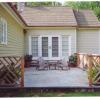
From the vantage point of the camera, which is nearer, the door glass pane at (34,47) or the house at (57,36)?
the house at (57,36)

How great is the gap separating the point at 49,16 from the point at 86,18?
322 centimetres

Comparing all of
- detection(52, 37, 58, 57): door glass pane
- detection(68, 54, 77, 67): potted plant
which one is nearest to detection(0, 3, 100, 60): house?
detection(52, 37, 58, 57): door glass pane

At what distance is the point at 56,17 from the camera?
25.0 metres

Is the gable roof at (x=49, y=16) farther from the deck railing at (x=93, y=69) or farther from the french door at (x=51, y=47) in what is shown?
the deck railing at (x=93, y=69)

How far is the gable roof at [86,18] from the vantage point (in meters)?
24.8

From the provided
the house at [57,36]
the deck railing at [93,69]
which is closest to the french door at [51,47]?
the house at [57,36]

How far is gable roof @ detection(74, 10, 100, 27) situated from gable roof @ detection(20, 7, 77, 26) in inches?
33.0

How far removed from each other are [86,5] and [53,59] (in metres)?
30.0

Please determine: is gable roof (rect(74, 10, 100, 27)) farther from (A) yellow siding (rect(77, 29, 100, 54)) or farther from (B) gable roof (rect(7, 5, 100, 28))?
(A) yellow siding (rect(77, 29, 100, 54))

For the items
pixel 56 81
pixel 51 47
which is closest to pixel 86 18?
pixel 51 47

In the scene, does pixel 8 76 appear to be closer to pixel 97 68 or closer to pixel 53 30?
pixel 97 68

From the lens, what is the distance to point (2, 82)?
422 inches

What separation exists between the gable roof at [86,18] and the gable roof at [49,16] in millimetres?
838

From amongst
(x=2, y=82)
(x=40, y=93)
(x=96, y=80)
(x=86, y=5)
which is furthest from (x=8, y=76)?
(x=86, y=5)
